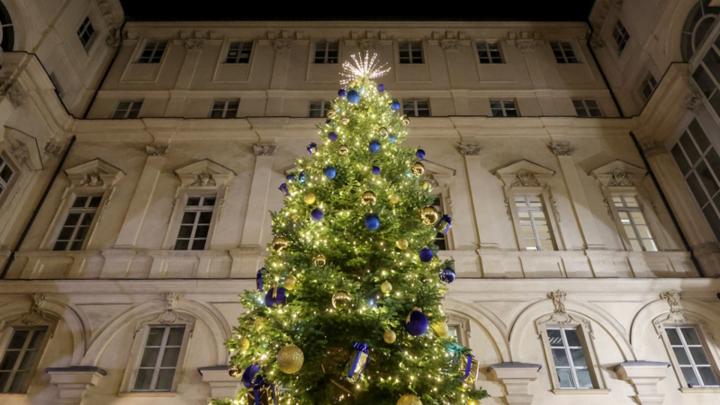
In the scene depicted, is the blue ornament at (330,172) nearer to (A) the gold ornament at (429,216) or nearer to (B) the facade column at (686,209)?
(A) the gold ornament at (429,216)

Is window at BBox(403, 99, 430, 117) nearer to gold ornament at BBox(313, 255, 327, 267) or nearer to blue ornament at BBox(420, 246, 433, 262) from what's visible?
blue ornament at BBox(420, 246, 433, 262)

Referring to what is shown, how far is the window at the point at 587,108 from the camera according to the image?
13507 mm

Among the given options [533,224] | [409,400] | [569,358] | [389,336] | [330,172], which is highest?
[533,224]

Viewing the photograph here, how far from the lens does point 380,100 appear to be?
7.94 metres

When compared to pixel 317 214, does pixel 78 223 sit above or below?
above

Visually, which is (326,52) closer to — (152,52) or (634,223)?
(152,52)

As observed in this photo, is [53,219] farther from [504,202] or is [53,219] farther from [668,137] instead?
[668,137]

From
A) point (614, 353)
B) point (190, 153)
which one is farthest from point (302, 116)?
point (614, 353)

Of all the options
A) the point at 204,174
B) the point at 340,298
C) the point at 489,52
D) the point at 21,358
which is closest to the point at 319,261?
the point at 340,298

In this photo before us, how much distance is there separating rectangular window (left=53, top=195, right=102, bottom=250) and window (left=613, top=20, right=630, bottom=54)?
15.6 m

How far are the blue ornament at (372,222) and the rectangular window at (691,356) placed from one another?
23.7 ft

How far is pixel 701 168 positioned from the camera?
35.4ft

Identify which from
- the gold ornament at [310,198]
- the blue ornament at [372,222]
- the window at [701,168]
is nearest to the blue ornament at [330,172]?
the gold ornament at [310,198]

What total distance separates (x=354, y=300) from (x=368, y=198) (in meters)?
1.39
